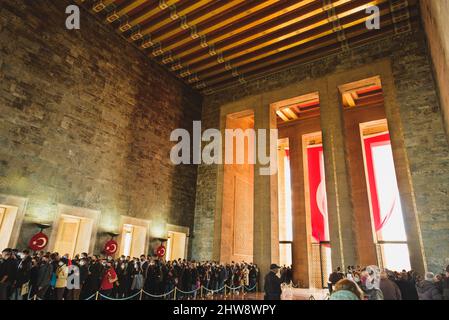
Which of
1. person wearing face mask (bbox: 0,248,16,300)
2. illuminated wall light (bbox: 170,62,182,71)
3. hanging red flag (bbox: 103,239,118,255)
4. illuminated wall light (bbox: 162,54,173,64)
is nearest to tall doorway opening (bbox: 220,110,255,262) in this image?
illuminated wall light (bbox: 170,62,182,71)

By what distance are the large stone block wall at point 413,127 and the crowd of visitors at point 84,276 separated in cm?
454

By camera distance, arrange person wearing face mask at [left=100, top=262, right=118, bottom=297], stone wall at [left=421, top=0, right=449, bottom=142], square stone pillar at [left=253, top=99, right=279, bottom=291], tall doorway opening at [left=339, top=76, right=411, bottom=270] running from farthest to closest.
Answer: tall doorway opening at [left=339, top=76, right=411, bottom=270] < square stone pillar at [left=253, top=99, right=279, bottom=291] < person wearing face mask at [left=100, top=262, right=118, bottom=297] < stone wall at [left=421, top=0, right=449, bottom=142]

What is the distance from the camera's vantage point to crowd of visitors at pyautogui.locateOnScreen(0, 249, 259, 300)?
228 inches

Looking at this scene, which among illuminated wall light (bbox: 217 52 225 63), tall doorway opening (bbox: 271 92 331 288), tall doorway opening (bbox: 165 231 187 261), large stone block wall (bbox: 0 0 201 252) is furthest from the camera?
tall doorway opening (bbox: 271 92 331 288)

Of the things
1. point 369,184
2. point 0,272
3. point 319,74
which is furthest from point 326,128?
point 0,272

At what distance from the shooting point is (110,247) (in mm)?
9922

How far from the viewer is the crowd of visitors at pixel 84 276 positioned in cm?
579

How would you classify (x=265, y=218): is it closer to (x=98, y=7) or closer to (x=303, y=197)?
(x=303, y=197)

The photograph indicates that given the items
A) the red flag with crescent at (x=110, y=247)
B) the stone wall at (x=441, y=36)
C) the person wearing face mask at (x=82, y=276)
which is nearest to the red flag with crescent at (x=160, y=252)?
the red flag with crescent at (x=110, y=247)

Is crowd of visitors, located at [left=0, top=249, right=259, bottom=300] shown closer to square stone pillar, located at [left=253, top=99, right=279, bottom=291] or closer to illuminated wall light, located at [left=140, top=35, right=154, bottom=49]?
square stone pillar, located at [left=253, top=99, right=279, bottom=291]

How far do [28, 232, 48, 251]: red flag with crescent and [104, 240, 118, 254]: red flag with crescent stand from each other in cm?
194

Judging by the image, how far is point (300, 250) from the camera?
1504 cm
